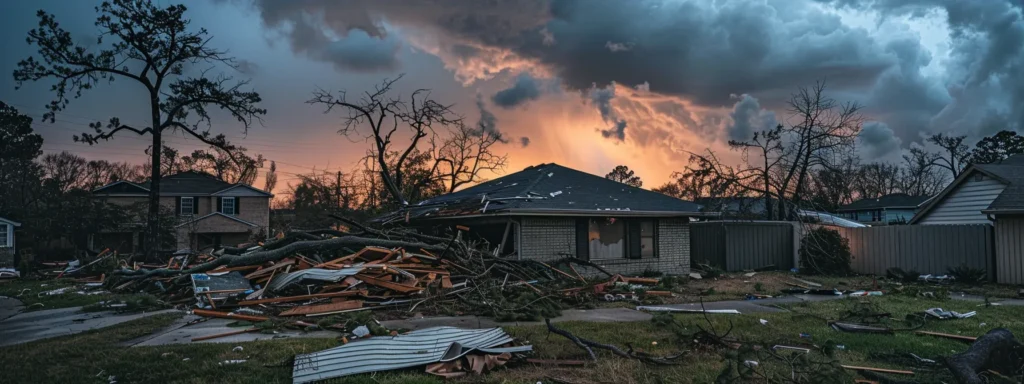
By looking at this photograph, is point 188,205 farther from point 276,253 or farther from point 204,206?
point 276,253

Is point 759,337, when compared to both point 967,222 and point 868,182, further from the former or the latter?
point 868,182

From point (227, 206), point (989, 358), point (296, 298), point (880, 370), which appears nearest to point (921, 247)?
point (989, 358)

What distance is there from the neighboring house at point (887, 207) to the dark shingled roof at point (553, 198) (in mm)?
39868

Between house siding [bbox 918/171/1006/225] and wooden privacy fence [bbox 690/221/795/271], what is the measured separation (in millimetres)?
4653

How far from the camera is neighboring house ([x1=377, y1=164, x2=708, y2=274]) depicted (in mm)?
16219

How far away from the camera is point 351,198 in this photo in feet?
135

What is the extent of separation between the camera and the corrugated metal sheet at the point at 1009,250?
14883 millimetres

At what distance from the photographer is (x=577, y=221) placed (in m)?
17.0

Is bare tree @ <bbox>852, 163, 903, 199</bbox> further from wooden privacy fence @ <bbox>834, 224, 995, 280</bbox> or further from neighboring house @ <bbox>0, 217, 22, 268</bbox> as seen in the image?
neighboring house @ <bbox>0, 217, 22, 268</bbox>

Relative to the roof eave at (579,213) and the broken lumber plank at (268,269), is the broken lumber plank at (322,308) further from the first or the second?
the roof eave at (579,213)

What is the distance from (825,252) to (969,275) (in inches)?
146

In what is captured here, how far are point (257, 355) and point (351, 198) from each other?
1391 inches

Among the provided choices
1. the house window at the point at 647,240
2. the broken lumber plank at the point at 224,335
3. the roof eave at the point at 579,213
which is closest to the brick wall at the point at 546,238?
the roof eave at the point at 579,213

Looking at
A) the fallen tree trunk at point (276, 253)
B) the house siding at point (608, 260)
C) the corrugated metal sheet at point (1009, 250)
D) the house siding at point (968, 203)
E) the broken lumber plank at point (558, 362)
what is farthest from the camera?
the house siding at point (968, 203)
